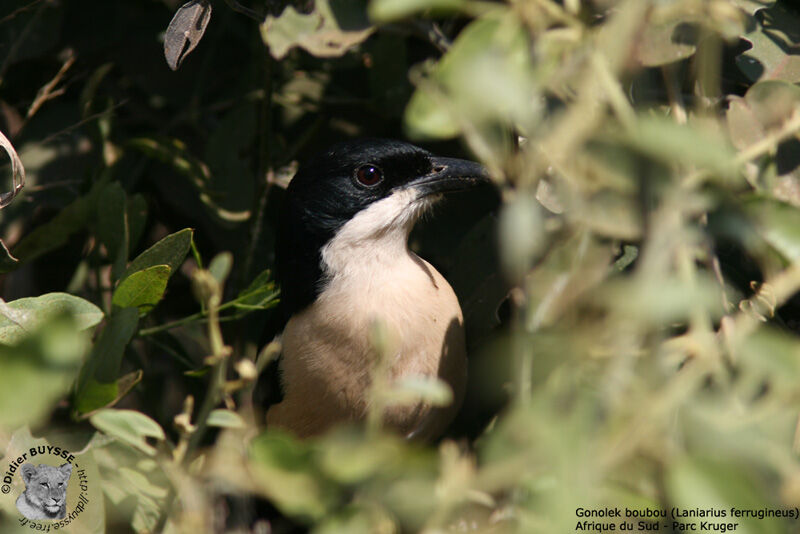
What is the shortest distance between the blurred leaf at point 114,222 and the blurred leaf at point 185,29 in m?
0.53

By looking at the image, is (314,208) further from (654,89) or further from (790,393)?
(790,393)

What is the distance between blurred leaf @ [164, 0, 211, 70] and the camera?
2.45 meters

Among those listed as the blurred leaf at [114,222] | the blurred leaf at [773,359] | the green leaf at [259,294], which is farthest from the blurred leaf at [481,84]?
the blurred leaf at [114,222]

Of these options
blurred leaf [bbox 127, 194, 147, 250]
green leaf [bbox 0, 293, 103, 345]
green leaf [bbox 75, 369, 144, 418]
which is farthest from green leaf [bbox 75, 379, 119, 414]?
blurred leaf [bbox 127, 194, 147, 250]

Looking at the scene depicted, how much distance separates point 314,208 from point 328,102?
1.48ft

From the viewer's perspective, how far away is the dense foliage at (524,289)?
1146 mm

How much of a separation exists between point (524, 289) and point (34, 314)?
143 cm

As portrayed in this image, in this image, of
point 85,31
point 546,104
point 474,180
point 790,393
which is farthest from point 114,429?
point 85,31

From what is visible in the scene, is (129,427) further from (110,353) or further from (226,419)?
(110,353)

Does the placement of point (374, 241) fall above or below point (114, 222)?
below

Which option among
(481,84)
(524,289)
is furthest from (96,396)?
(481,84)

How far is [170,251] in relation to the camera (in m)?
2.48

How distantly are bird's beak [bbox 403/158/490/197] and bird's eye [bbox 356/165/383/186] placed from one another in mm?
111

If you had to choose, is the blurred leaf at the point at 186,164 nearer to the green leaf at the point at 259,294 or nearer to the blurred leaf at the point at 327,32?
the green leaf at the point at 259,294
